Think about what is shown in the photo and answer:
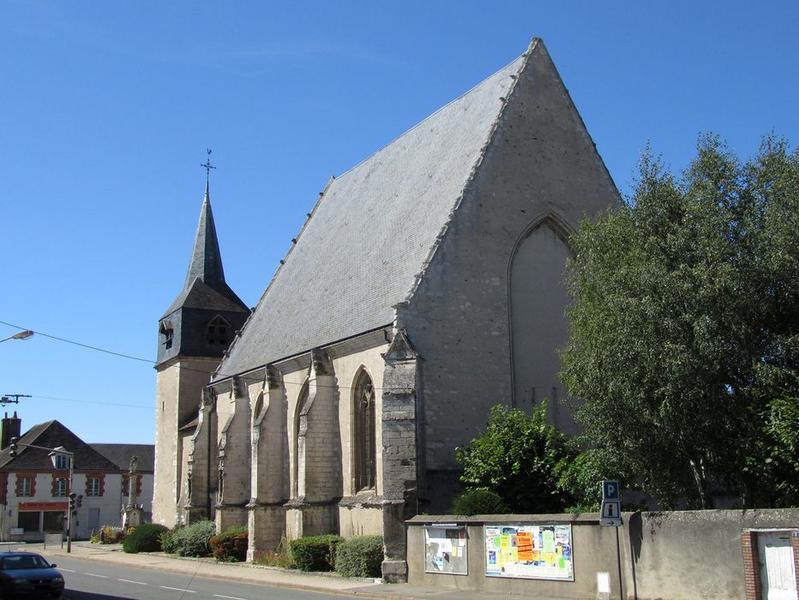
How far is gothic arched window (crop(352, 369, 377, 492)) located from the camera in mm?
24453

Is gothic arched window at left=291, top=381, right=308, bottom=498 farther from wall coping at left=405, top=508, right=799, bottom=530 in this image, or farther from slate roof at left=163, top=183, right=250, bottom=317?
slate roof at left=163, top=183, right=250, bottom=317

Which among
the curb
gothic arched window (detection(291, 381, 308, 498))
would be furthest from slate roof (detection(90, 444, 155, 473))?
gothic arched window (detection(291, 381, 308, 498))

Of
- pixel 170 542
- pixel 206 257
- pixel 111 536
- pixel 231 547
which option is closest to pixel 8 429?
pixel 111 536

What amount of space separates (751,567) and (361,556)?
32.8 feet

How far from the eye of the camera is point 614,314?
17.0 meters

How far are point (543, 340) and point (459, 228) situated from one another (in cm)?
374

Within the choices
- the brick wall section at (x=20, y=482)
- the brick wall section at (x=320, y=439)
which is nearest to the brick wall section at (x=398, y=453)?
the brick wall section at (x=320, y=439)

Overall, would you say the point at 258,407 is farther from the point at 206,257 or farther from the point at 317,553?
the point at 206,257

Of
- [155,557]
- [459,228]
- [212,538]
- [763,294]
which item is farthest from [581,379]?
[155,557]

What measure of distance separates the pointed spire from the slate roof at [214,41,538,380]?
6.95m

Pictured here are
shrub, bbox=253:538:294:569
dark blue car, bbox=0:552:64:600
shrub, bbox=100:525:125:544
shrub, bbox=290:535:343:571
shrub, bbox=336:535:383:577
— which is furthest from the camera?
shrub, bbox=100:525:125:544

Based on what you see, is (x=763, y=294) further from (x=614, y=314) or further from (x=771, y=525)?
(x=771, y=525)

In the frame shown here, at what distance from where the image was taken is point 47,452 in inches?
2309

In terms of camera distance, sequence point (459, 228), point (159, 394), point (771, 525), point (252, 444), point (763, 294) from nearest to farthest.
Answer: point (771, 525) → point (763, 294) → point (459, 228) → point (252, 444) → point (159, 394)
